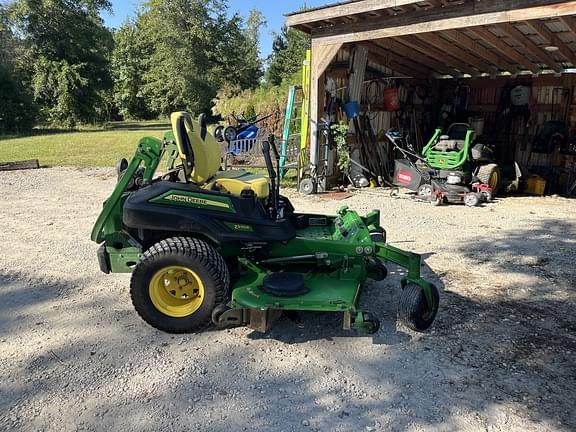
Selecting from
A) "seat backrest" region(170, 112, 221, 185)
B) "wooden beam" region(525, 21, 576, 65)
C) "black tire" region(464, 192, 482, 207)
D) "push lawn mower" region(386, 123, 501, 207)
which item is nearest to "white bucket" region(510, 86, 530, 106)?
"wooden beam" region(525, 21, 576, 65)

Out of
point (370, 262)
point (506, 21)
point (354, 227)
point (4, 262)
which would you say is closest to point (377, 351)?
point (370, 262)

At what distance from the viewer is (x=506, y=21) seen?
6.61 m

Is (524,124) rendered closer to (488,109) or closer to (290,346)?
(488,109)

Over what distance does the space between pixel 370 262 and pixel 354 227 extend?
33 centimetres

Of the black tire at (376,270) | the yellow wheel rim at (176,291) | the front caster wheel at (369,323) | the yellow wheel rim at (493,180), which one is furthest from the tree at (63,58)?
the front caster wheel at (369,323)

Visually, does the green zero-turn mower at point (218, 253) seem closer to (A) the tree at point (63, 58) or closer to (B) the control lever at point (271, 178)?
(B) the control lever at point (271, 178)

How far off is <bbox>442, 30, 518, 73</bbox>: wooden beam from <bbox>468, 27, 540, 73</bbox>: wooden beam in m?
0.32

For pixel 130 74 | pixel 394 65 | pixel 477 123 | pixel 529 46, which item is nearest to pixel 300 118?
pixel 394 65

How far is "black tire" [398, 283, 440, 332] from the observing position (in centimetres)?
338

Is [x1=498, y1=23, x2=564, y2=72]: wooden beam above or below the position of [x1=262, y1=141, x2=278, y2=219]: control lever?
above

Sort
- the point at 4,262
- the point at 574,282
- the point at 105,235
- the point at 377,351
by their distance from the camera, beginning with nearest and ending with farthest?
the point at 377,351
the point at 105,235
the point at 574,282
the point at 4,262

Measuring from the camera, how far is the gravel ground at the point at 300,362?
2.59 meters

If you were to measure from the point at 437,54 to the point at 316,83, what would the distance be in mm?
2914

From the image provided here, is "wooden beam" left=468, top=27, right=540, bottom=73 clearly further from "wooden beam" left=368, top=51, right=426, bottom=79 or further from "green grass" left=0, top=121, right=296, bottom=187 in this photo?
"green grass" left=0, top=121, right=296, bottom=187
